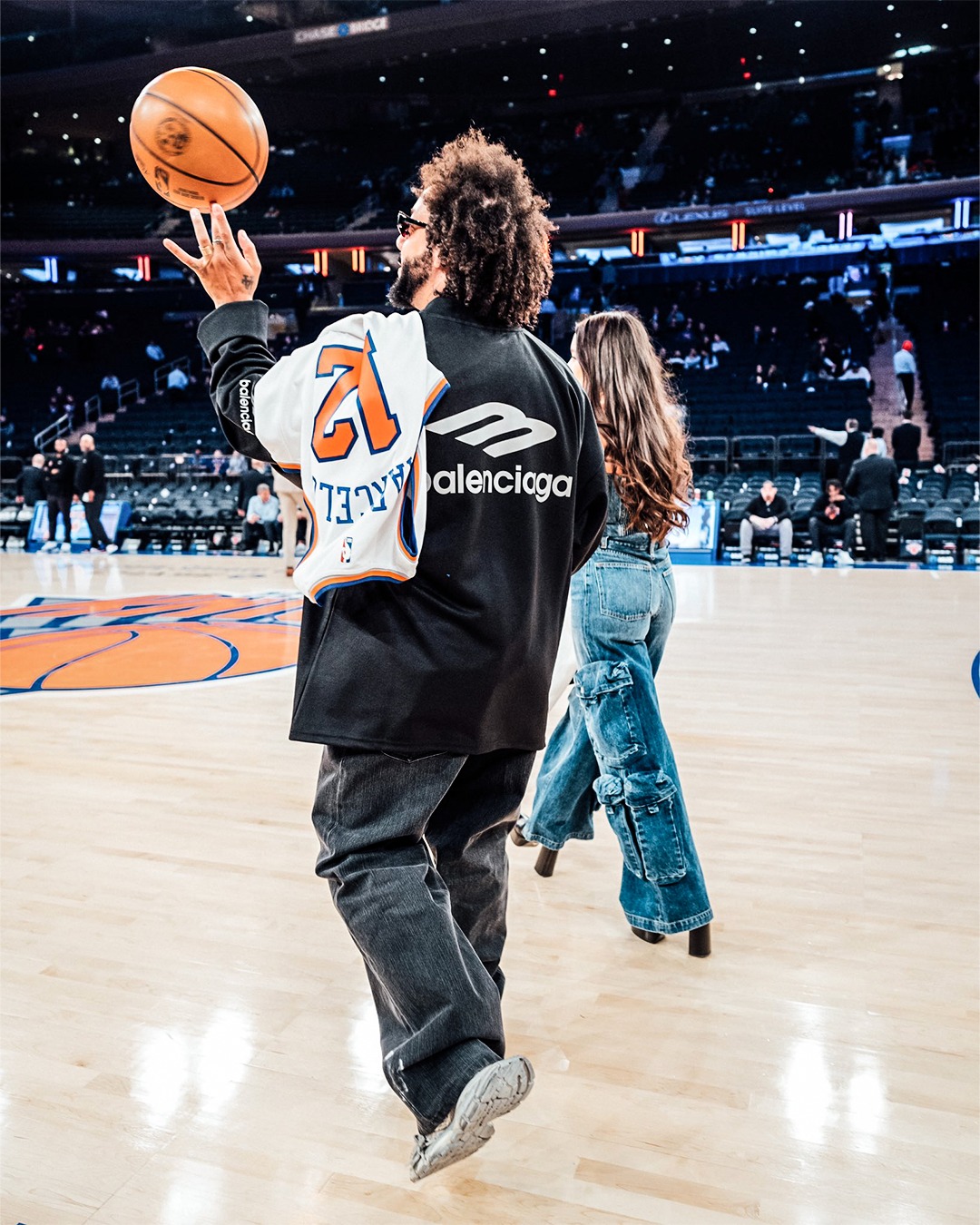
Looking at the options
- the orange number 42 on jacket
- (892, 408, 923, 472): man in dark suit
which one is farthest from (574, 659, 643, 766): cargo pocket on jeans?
(892, 408, 923, 472): man in dark suit

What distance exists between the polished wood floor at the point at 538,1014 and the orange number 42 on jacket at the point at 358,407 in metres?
1.08

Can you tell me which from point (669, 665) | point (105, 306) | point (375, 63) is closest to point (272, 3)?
point (375, 63)

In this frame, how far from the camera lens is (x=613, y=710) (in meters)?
2.12

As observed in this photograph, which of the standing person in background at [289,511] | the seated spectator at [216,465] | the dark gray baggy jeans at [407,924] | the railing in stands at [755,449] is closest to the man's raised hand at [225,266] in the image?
the dark gray baggy jeans at [407,924]

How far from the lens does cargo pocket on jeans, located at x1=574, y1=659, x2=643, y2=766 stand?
2105 mm

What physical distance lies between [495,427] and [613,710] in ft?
3.21

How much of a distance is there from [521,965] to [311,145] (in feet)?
91.8

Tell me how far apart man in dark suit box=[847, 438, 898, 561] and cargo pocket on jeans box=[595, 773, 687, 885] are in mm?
9750

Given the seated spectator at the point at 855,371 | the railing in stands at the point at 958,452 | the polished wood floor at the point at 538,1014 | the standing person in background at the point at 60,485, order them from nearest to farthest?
the polished wood floor at the point at 538,1014
the standing person in background at the point at 60,485
the railing in stands at the point at 958,452
the seated spectator at the point at 855,371

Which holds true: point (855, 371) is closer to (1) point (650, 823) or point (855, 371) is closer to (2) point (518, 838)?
(2) point (518, 838)

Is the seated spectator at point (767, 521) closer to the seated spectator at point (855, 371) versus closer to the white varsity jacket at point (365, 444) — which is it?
the seated spectator at point (855, 371)

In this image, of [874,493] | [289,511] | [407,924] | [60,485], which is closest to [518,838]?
[407,924]

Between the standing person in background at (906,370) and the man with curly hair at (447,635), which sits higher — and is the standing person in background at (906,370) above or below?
above

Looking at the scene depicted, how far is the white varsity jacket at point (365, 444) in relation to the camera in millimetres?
1229
